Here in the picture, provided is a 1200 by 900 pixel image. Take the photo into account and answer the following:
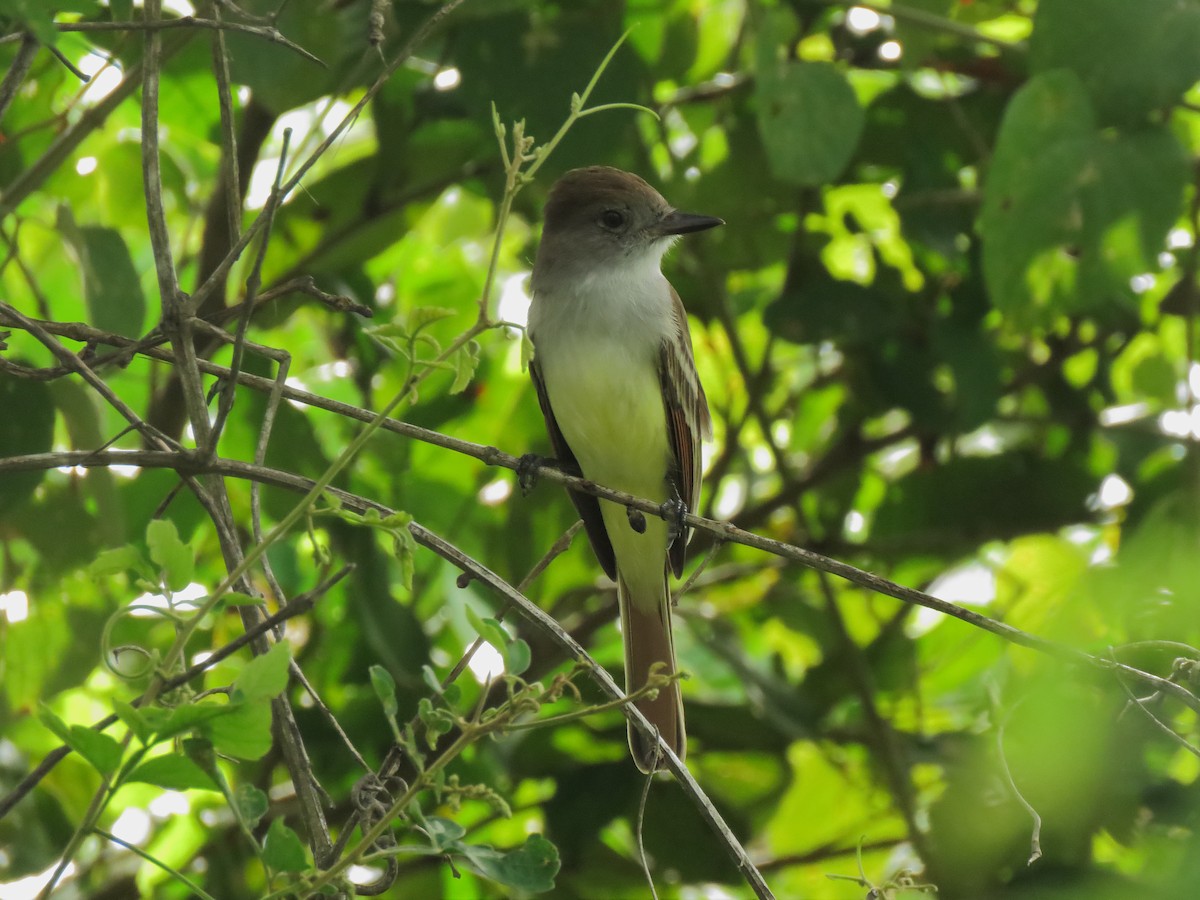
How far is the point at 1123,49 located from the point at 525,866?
7.40 feet

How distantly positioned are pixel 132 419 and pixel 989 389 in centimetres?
262

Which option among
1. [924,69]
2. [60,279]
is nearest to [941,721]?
[924,69]

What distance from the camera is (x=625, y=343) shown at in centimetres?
369

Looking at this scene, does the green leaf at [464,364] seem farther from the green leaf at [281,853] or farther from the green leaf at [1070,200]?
the green leaf at [1070,200]

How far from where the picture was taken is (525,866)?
5.47ft

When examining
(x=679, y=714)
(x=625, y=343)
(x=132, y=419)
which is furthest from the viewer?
(x=625, y=343)

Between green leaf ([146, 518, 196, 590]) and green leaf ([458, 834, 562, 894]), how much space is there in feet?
1.50

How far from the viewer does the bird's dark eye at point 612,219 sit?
3889mm

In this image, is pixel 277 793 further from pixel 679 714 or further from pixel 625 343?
pixel 625 343

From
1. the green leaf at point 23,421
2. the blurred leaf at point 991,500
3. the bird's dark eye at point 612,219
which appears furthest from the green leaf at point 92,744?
the blurred leaf at point 991,500

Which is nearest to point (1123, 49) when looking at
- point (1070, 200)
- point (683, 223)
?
point (1070, 200)

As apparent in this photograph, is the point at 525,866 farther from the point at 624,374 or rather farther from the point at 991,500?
the point at 991,500

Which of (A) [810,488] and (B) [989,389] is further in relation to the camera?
(A) [810,488]

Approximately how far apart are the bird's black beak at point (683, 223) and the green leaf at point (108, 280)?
1.45 meters
